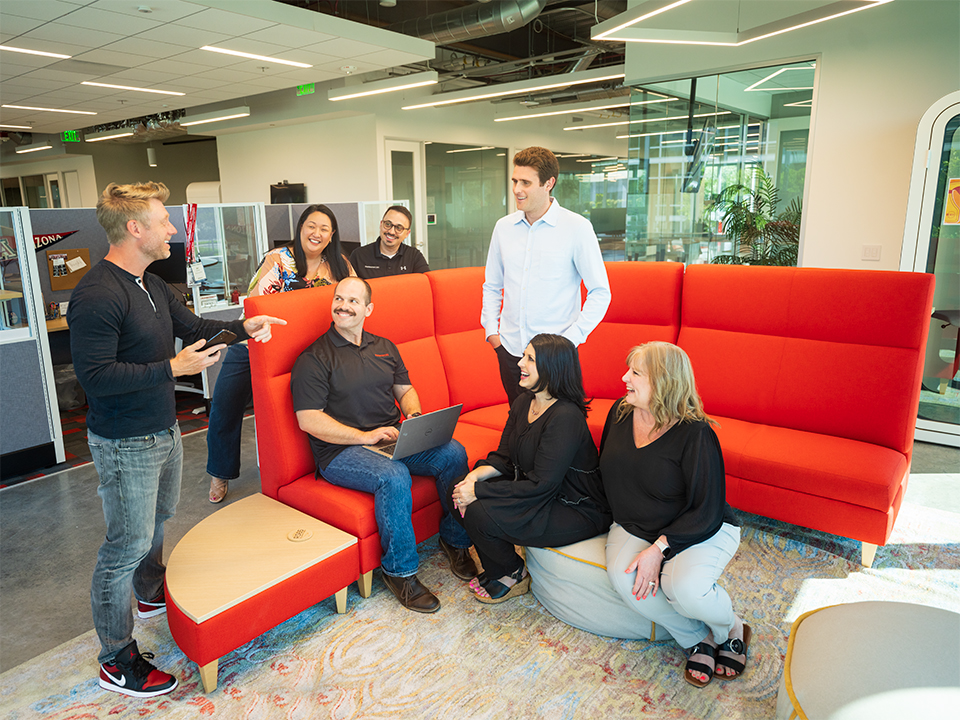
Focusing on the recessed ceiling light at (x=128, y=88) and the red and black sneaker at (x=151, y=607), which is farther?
the recessed ceiling light at (x=128, y=88)

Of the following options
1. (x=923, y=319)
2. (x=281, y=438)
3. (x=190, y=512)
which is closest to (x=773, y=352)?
(x=923, y=319)

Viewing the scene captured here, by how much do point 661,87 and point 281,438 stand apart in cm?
479

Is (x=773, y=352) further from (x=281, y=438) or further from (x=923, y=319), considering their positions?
(x=281, y=438)

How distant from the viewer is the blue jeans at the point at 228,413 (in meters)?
3.41

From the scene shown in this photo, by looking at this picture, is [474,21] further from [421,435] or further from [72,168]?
[72,168]

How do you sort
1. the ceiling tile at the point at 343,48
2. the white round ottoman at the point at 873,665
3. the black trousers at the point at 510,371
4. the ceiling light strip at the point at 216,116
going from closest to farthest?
the white round ottoman at the point at 873,665 → the black trousers at the point at 510,371 → the ceiling tile at the point at 343,48 → the ceiling light strip at the point at 216,116

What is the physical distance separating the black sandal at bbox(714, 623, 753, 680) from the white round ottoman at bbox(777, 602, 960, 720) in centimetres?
42

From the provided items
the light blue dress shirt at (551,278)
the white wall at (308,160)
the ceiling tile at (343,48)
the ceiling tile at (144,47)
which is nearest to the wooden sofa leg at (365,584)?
the light blue dress shirt at (551,278)

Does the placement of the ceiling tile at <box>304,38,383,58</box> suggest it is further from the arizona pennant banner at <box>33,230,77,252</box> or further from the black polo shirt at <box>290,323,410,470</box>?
the black polo shirt at <box>290,323,410,470</box>

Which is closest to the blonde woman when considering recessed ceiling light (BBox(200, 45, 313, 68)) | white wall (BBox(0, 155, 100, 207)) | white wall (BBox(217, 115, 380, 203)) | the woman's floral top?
the woman's floral top

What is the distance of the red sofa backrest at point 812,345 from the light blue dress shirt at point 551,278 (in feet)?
3.20

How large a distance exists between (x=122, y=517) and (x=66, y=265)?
3761 mm

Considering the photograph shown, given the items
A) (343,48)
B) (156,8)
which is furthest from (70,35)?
(343,48)

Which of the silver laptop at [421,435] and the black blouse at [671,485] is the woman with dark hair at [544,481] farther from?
the silver laptop at [421,435]
